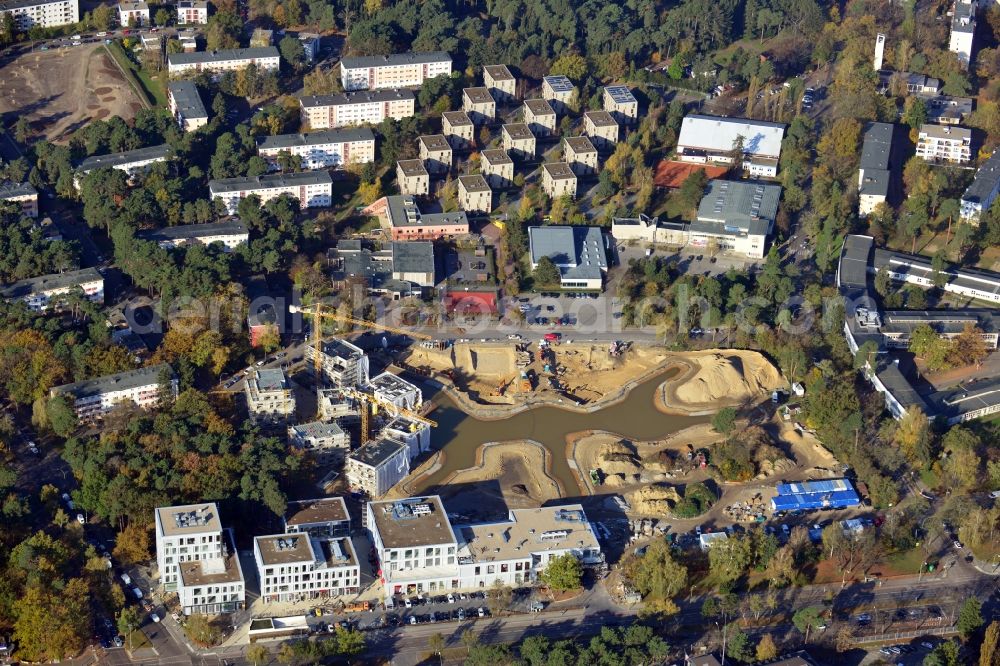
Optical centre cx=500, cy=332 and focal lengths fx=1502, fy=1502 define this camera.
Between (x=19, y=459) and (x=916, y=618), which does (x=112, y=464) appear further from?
(x=916, y=618)

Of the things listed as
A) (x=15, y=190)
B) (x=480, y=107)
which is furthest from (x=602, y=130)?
(x=15, y=190)

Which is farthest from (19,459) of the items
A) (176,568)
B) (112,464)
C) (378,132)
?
(378,132)

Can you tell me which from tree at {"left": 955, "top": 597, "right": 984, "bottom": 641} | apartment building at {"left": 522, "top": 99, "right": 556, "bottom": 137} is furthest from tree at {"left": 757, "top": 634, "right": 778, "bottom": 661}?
apartment building at {"left": 522, "top": 99, "right": 556, "bottom": 137}

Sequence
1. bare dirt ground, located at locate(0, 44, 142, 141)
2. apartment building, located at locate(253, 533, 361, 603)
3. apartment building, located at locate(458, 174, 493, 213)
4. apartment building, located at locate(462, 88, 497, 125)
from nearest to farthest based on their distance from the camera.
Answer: apartment building, located at locate(253, 533, 361, 603) < apartment building, located at locate(458, 174, 493, 213) < bare dirt ground, located at locate(0, 44, 142, 141) < apartment building, located at locate(462, 88, 497, 125)

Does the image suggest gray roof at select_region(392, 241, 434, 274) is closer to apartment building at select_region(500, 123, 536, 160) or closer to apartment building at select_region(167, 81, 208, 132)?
apartment building at select_region(500, 123, 536, 160)

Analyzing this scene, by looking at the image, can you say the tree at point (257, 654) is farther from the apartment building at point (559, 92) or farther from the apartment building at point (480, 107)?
the apartment building at point (559, 92)
